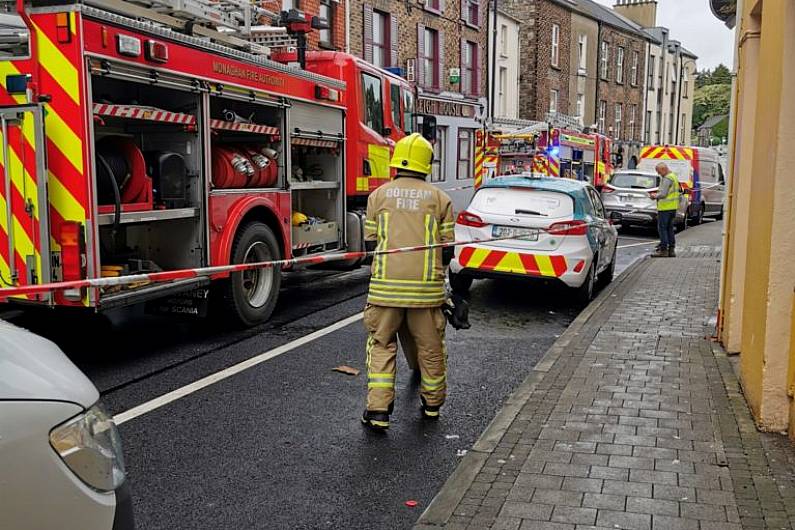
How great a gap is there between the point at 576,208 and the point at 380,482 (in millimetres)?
5896

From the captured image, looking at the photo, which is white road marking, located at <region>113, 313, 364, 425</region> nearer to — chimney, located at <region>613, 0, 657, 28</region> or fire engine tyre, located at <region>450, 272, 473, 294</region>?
fire engine tyre, located at <region>450, 272, 473, 294</region>

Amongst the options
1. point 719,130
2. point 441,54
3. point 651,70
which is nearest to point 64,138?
point 441,54

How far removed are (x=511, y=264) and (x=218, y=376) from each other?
4161 millimetres

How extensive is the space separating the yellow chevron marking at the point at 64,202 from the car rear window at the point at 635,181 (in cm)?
1657

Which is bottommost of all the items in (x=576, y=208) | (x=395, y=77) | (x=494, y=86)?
(x=576, y=208)

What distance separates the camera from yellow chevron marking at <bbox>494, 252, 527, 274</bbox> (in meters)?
9.29

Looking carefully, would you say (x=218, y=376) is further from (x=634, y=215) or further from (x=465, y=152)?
(x=465, y=152)

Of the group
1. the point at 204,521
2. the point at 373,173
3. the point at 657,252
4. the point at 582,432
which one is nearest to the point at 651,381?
the point at 582,432

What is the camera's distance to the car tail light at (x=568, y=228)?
364 inches

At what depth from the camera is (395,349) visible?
515 centimetres

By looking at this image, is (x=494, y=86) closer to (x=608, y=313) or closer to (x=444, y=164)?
(x=444, y=164)

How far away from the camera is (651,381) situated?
6.02 metres

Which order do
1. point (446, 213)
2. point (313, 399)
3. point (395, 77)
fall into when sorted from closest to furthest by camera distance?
point (446, 213)
point (313, 399)
point (395, 77)

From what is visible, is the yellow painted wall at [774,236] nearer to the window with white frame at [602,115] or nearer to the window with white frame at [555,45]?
the window with white frame at [555,45]
